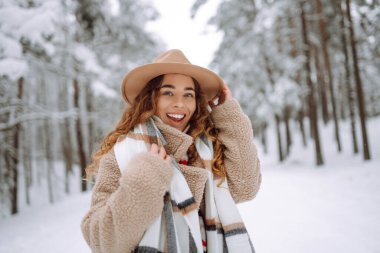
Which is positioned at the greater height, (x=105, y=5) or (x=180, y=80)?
(x=105, y=5)

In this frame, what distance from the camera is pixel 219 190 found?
1666mm

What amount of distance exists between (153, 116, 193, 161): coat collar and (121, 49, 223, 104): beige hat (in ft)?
1.37

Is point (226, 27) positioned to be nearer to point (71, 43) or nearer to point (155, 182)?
point (71, 43)

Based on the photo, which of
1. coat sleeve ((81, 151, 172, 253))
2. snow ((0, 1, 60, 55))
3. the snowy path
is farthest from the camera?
snow ((0, 1, 60, 55))

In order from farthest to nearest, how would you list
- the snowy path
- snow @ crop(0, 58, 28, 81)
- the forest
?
the forest < snow @ crop(0, 58, 28, 81) < the snowy path

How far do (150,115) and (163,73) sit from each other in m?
0.33

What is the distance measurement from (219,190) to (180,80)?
2.63ft

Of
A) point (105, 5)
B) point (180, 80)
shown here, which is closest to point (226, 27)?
point (105, 5)

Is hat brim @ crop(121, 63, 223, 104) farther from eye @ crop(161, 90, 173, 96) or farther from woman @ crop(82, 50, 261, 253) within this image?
eye @ crop(161, 90, 173, 96)

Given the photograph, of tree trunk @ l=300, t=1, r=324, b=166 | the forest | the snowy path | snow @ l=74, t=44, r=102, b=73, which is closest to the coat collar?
the snowy path

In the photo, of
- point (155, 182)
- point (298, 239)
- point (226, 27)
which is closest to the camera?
point (155, 182)

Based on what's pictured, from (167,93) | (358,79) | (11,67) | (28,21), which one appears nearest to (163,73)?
(167,93)

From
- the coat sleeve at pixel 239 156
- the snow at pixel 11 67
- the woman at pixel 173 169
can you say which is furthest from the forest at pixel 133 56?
the coat sleeve at pixel 239 156

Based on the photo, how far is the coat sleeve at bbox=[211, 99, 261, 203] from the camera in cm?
169
